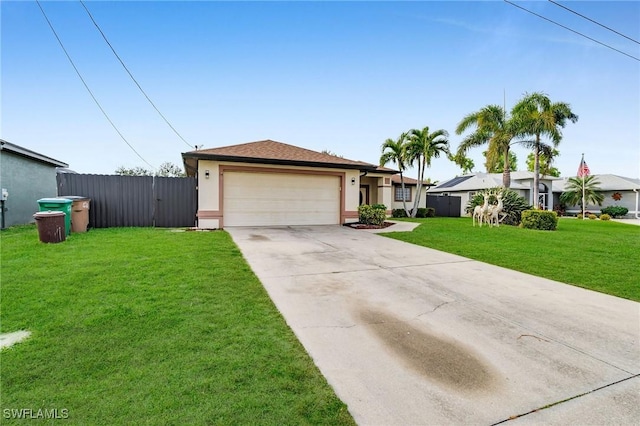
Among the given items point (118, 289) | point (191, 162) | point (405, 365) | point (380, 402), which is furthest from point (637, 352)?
point (191, 162)

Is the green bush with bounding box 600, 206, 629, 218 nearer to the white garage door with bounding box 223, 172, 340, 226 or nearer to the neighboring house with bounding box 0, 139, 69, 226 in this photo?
the white garage door with bounding box 223, 172, 340, 226

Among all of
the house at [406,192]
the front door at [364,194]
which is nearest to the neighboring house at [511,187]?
the house at [406,192]

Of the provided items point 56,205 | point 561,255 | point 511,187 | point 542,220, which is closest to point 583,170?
point 511,187

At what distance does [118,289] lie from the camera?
13.0 ft

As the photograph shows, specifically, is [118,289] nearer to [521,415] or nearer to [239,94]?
[521,415]

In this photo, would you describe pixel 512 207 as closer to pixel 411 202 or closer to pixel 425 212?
pixel 425 212

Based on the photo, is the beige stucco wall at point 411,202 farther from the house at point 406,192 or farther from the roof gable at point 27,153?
the roof gable at point 27,153

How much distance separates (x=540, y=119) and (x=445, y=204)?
887 cm

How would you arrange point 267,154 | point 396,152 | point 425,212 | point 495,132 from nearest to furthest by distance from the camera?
point 267,154 < point 495,132 < point 396,152 < point 425,212

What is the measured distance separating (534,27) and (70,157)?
28.3 m

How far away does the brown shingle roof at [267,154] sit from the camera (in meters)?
11.1

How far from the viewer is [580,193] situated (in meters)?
27.0

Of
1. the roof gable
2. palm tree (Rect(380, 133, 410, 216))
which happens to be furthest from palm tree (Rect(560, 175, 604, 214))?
the roof gable

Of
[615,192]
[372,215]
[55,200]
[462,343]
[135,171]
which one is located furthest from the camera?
[135,171]
